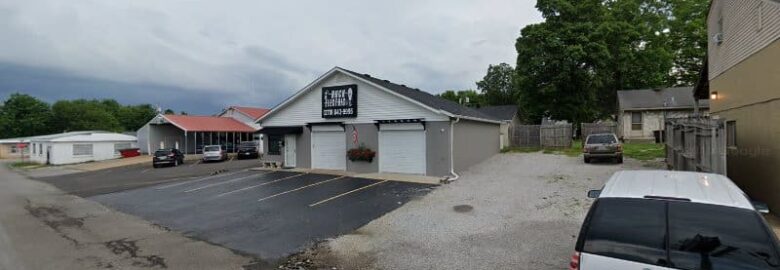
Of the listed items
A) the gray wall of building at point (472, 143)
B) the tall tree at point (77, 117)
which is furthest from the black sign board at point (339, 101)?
the tall tree at point (77, 117)

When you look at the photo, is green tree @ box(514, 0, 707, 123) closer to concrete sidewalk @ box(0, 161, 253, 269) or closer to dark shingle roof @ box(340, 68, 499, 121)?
dark shingle roof @ box(340, 68, 499, 121)

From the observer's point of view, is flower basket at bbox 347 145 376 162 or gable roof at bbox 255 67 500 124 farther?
flower basket at bbox 347 145 376 162

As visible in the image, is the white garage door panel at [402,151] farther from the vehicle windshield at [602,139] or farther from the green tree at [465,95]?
the green tree at [465,95]

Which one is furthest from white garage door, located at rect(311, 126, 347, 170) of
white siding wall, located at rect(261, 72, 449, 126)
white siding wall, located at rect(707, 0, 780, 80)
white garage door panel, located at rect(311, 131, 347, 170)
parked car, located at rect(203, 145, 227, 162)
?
white siding wall, located at rect(707, 0, 780, 80)

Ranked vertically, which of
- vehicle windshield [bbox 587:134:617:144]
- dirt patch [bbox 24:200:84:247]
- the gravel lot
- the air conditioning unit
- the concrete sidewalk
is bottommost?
dirt patch [bbox 24:200:84:247]

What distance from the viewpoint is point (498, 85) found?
64750 mm

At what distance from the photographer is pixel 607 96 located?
131 ft

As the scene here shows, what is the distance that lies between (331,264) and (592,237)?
424 centimetres

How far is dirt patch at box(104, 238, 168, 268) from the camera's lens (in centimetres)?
646

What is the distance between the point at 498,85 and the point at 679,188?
6377 centimetres

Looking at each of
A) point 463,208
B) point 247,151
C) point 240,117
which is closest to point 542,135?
point 463,208

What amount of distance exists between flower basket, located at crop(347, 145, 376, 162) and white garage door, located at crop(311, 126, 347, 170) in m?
0.85

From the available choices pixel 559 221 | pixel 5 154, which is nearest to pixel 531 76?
pixel 559 221

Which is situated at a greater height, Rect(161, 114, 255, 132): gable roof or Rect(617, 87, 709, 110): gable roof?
Rect(617, 87, 709, 110): gable roof
